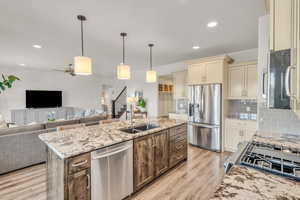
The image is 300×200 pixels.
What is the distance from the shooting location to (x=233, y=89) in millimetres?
4062

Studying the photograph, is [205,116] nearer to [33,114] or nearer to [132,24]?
[132,24]

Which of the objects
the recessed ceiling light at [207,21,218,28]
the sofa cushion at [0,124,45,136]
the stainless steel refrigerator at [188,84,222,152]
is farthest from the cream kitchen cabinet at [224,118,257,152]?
the sofa cushion at [0,124,45,136]

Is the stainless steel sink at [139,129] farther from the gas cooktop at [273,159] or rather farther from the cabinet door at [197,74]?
the cabinet door at [197,74]

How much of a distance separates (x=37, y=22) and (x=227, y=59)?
440 cm

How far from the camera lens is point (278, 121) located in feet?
6.51

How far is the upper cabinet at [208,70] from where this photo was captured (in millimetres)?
3907

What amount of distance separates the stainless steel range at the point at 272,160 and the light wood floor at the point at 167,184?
1.19 meters

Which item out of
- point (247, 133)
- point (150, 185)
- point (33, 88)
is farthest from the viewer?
point (33, 88)

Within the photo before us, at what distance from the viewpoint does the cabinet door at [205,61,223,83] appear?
3.90 metres

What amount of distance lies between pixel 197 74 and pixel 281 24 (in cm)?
361

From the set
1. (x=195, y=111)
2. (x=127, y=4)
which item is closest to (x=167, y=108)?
(x=195, y=111)

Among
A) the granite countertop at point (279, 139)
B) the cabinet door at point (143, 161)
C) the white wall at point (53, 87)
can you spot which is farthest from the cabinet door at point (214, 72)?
the white wall at point (53, 87)

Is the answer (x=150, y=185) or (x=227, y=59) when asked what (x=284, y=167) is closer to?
(x=150, y=185)

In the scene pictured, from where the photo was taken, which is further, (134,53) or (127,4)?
(134,53)
